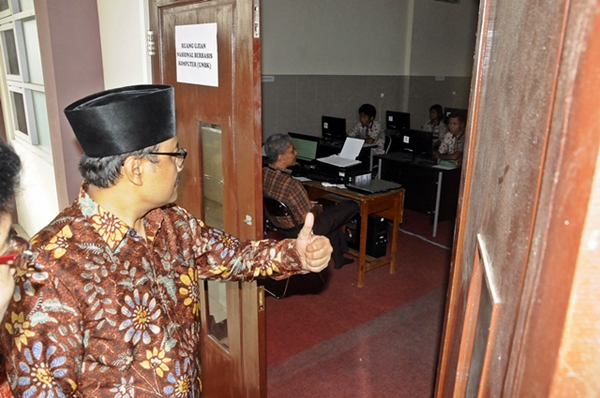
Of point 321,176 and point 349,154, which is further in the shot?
point 349,154

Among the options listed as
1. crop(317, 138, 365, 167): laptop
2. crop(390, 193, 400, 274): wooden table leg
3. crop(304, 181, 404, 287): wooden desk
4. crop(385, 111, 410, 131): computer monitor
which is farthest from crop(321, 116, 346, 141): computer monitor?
crop(390, 193, 400, 274): wooden table leg

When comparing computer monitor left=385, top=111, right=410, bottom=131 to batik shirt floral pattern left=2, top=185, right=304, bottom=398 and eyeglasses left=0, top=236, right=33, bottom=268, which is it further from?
eyeglasses left=0, top=236, right=33, bottom=268

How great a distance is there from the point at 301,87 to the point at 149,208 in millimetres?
6063

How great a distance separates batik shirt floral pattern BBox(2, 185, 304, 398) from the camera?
3.33 ft

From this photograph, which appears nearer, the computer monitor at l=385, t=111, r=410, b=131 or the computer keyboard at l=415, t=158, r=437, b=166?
the computer keyboard at l=415, t=158, r=437, b=166

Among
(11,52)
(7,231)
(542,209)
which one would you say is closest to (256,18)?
(7,231)

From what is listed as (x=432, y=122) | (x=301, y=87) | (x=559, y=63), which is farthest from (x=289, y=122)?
(x=559, y=63)

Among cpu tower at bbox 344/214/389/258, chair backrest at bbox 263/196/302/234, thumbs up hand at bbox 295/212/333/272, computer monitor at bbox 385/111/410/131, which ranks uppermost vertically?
thumbs up hand at bbox 295/212/333/272

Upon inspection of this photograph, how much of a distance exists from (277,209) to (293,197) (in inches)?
6.6

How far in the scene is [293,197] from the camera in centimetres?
335

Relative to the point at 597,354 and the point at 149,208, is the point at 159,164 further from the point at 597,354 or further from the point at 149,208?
the point at 597,354

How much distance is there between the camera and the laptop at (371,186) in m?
3.78

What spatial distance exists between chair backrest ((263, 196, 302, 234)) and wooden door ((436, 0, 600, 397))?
2.59 metres

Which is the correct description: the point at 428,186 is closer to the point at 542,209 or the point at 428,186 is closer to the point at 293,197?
the point at 293,197
